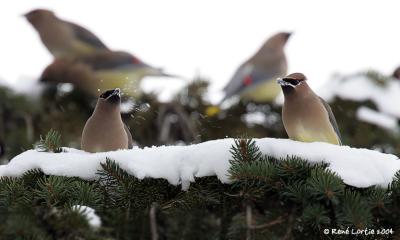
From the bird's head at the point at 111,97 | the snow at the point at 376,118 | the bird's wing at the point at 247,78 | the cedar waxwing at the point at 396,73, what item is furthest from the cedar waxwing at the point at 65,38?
the bird's head at the point at 111,97

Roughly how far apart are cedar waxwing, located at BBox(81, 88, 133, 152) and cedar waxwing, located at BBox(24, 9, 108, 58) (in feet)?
12.4

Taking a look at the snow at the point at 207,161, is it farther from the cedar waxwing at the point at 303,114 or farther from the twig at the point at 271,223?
the cedar waxwing at the point at 303,114

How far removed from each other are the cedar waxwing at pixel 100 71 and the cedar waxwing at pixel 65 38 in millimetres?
309

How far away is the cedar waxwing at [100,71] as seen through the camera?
21.3 feet

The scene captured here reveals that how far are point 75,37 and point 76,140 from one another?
2.26 m

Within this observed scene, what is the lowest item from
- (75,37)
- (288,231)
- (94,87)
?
(288,231)

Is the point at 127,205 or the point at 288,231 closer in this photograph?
the point at 288,231

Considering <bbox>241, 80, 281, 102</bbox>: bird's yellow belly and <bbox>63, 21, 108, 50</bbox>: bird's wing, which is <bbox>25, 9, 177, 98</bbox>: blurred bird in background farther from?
<bbox>241, 80, 281, 102</bbox>: bird's yellow belly

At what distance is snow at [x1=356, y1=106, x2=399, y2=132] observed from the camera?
291 inches

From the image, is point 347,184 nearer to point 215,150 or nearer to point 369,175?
point 369,175

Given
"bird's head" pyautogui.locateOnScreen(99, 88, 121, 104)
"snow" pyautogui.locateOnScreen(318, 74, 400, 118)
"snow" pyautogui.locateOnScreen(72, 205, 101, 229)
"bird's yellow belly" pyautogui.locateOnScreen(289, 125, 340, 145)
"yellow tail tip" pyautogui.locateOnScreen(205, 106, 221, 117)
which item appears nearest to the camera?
"snow" pyautogui.locateOnScreen(72, 205, 101, 229)

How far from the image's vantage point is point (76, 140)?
5.79 meters

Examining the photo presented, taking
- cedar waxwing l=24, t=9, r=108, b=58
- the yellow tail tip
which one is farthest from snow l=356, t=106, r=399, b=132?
cedar waxwing l=24, t=9, r=108, b=58

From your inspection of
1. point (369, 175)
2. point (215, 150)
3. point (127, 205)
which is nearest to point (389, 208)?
point (369, 175)
